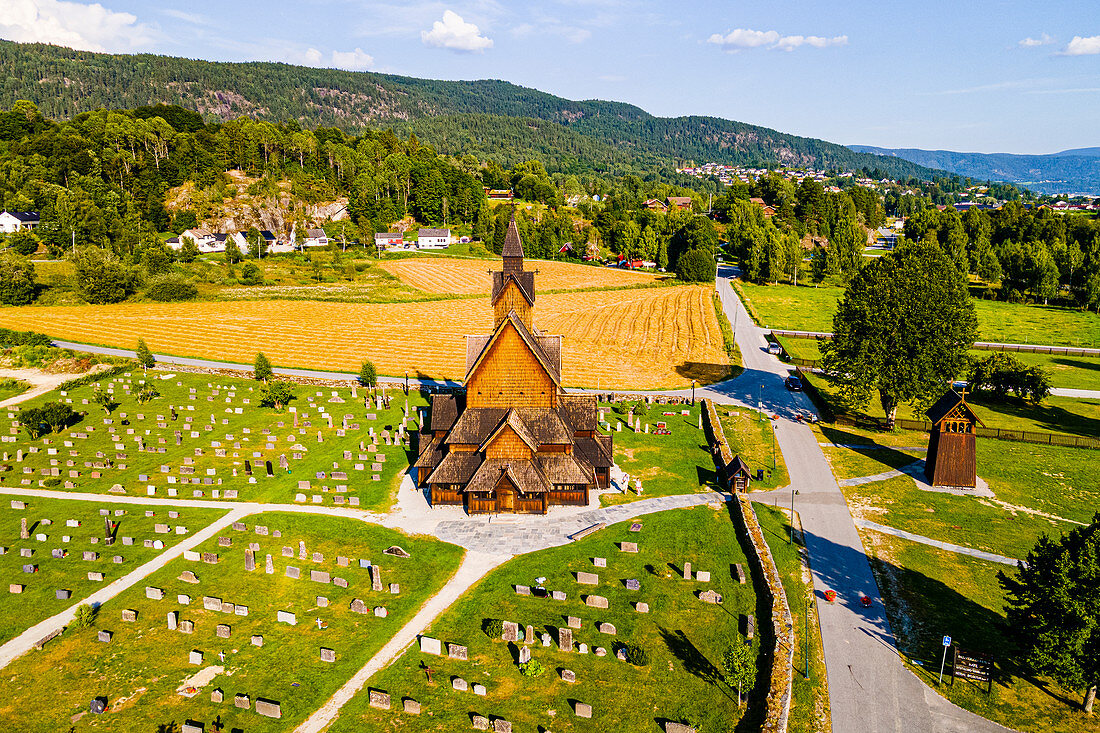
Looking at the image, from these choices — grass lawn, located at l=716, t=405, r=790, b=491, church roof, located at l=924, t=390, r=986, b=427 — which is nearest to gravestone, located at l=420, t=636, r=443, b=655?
grass lawn, located at l=716, t=405, r=790, b=491

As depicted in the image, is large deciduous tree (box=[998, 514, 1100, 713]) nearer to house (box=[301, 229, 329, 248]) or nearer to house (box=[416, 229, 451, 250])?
house (box=[416, 229, 451, 250])

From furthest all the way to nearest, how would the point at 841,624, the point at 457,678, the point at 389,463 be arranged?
the point at 389,463 → the point at 841,624 → the point at 457,678

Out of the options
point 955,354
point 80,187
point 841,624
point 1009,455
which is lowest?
point 841,624

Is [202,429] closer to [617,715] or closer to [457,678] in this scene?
[457,678]

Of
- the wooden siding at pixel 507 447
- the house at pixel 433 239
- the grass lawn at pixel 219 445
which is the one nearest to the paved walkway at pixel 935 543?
the wooden siding at pixel 507 447

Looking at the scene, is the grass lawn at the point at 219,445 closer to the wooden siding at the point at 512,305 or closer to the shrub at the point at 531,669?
the wooden siding at the point at 512,305

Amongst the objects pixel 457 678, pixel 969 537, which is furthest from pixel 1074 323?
pixel 457 678
